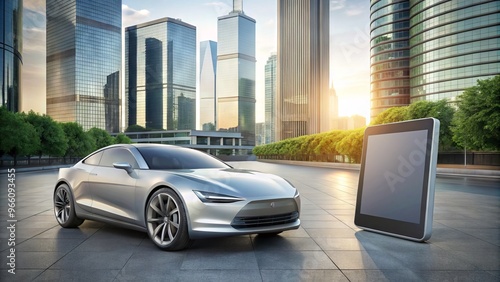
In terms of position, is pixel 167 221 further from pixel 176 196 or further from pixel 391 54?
pixel 391 54

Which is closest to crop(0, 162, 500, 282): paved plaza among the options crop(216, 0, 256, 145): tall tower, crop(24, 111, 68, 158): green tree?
crop(24, 111, 68, 158): green tree

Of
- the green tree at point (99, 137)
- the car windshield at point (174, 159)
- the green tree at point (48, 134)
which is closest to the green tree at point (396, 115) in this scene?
the green tree at point (48, 134)

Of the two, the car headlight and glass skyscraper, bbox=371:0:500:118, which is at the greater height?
glass skyscraper, bbox=371:0:500:118

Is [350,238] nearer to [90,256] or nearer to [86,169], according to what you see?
Answer: [90,256]

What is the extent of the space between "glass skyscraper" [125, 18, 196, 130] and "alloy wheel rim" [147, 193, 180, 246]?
435 ft

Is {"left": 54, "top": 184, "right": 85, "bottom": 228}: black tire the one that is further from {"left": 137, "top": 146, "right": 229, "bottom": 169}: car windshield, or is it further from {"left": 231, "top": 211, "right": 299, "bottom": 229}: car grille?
{"left": 231, "top": 211, "right": 299, "bottom": 229}: car grille

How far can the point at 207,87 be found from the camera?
171750mm

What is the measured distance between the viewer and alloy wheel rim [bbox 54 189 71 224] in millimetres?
6735

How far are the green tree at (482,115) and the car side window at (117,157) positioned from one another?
1168 inches

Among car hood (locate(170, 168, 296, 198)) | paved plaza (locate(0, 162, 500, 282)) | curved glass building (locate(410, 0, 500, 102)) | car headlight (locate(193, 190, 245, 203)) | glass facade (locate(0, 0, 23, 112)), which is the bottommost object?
paved plaza (locate(0, 162, 500, 282))

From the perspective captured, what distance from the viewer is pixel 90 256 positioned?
4.79 m

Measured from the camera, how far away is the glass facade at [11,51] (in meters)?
51.6

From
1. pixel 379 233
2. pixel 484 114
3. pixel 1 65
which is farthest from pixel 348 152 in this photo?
pixel 1 65

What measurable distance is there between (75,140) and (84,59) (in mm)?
69839
